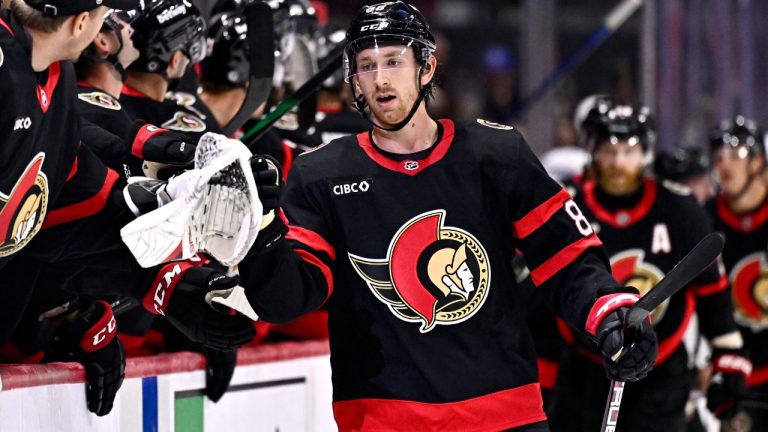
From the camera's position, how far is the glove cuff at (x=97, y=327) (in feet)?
10.3

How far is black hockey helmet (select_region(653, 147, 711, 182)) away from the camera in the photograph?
680 cm

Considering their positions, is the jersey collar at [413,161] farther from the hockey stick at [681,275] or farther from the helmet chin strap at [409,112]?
the hockey stick at [681,275]

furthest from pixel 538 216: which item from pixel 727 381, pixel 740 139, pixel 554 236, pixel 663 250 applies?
pixel 740 139

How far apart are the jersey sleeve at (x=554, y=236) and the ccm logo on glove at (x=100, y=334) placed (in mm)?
958

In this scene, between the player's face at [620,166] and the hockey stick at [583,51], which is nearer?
the player's face at [620,166]

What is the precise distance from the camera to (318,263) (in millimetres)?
2791

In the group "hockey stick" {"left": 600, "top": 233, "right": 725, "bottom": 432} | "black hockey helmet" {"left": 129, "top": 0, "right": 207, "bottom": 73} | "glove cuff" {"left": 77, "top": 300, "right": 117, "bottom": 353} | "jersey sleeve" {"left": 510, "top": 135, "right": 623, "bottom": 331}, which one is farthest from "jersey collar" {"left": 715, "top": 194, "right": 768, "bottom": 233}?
"glove cuff" {"left": 77, "top": 300, "right": 117, "bottom": 353}

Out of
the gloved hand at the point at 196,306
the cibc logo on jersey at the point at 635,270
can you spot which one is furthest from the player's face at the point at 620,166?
the gloved hand at the point at 196,306

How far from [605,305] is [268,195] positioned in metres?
0.70

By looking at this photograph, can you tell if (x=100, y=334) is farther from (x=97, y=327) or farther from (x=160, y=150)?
(x=160, y=150)

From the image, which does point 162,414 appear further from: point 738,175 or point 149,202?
point 738,175

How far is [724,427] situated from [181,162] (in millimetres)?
3070

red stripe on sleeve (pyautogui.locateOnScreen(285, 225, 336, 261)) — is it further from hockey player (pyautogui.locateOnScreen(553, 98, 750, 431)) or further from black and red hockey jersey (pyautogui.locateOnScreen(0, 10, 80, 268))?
hockey player (pyautogui.locateOnScreen(553, 98, 750, 431))

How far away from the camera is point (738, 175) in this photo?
18.6 feet
